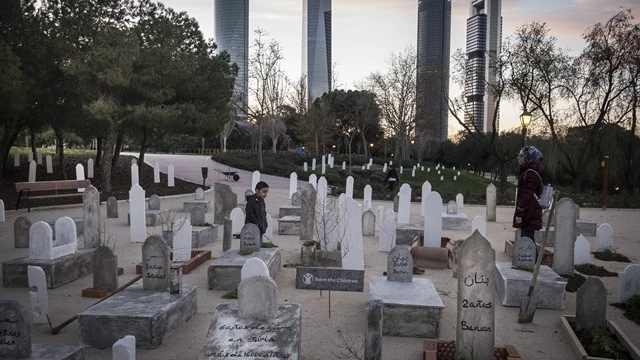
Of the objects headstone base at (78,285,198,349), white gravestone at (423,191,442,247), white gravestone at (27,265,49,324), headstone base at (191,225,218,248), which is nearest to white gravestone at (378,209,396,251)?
white gravestone at (423,191,442,247)

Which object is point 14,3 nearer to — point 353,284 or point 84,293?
point 84,293

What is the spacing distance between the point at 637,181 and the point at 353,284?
3649 centimetres

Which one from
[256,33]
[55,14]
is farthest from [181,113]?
[256,33]

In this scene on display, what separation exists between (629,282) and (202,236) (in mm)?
8723

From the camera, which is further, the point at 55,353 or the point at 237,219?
the point at 237,219

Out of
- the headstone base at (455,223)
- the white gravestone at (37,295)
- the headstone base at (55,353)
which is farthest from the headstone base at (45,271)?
the headstone base at (455,223)

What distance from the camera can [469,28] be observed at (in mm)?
69938

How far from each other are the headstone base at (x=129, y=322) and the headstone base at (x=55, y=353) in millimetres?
804

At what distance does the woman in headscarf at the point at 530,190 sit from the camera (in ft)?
29.5

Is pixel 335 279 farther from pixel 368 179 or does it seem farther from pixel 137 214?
pixel 368 179

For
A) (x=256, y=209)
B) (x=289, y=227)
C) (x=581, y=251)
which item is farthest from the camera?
(x=289, y=227)

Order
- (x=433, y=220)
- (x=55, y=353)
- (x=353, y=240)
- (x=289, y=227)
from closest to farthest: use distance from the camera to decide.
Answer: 1. (x=55, y=353)
2. (x=353, y=240)
3. (x=433, y=220)
4. (x=289, y=227)

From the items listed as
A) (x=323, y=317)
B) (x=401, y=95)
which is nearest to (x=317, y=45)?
(x=401, y=95)

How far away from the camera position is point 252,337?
16.2ft
